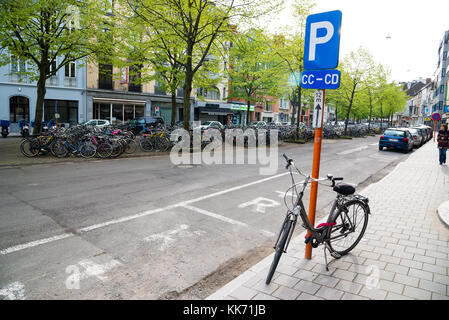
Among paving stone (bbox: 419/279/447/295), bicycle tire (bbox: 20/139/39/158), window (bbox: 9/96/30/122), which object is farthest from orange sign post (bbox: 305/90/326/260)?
window (bbox: 9/96/30/122)

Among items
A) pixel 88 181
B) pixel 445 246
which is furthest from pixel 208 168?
pixel 445 246

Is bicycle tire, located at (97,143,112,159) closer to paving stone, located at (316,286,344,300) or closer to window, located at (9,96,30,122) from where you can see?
paving stone, located at (316,286,344,300)

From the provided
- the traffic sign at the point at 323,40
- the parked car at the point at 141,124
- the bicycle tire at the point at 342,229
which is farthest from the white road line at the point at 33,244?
the parked car at the point at 141,124

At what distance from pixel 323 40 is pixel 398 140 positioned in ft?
63.3

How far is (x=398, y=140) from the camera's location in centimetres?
2011

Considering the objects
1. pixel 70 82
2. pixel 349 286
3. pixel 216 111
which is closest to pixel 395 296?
pixel 349 286

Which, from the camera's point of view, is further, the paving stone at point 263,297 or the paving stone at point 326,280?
the paving stone at point 326,280

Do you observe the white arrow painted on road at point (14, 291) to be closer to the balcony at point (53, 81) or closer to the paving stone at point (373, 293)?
the paving stone at point (373, 293)

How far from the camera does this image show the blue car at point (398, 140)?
19.9 m

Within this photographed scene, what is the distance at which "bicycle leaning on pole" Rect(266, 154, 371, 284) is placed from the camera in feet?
11.5

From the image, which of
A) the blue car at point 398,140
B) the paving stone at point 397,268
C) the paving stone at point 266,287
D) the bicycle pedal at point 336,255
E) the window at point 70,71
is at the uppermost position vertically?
the window at point 70,71

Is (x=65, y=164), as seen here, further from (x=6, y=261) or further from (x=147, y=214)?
(x=6, y=261)

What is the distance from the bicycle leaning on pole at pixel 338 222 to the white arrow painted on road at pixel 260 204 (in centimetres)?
222

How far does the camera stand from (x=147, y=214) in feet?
18.5
